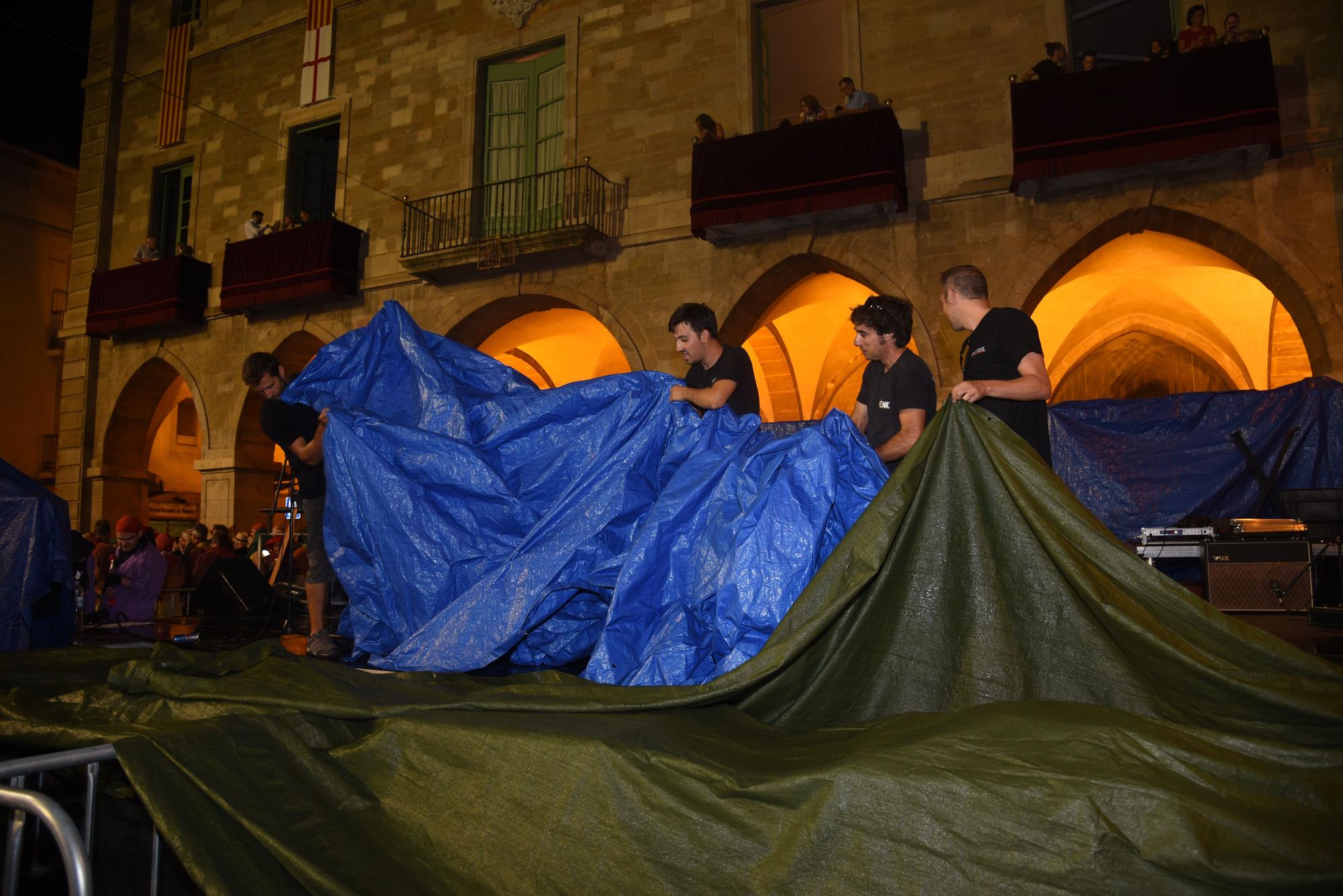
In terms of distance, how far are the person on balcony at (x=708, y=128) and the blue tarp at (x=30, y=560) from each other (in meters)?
7.63

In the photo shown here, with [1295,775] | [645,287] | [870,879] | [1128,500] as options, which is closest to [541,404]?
[870,879]

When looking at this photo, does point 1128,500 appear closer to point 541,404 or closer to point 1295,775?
point 541,404

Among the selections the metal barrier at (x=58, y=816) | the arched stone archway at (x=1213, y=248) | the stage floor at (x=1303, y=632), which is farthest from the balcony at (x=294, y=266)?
the metal barrier at (x=58, y=816)

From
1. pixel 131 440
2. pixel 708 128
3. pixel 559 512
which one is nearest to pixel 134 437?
pixel 131 440

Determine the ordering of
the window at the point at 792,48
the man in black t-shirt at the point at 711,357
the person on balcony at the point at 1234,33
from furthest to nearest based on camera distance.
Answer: the window at the point at 792,48 < the person on balcony at the point at 1234,33 < the man in black t-shirt at the point at 711,357

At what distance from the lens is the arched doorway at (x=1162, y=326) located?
445 inches

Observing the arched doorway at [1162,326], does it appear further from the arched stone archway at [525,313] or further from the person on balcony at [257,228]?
the person on balcony at [257,228]

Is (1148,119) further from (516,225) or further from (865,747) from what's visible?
(865,747)

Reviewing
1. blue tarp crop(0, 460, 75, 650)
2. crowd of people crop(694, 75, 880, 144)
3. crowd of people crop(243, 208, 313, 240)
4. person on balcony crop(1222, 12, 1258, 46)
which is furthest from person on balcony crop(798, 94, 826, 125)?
blue tarp crop(0, 460, 75, 650)

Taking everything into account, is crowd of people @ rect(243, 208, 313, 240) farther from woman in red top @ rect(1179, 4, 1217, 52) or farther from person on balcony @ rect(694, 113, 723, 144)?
woman in red top @ rect(1179, 4, 1217, 52)

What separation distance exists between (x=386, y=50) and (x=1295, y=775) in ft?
48.2

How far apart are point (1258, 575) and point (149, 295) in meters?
15.2

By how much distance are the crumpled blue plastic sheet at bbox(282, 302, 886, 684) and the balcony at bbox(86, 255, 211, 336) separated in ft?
37.2

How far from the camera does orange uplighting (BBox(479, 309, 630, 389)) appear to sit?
13469mm
